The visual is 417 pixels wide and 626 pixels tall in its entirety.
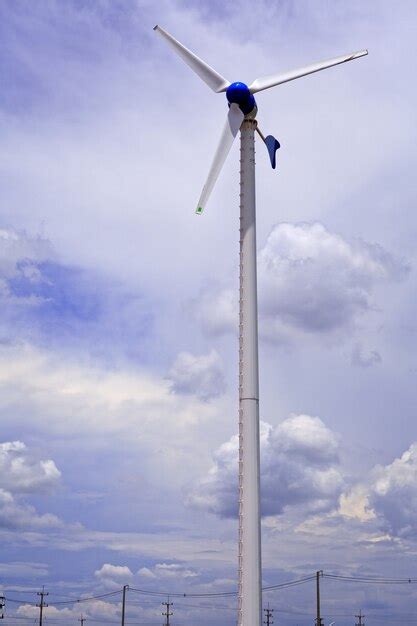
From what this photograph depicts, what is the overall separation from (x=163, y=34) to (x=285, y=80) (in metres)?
12.2

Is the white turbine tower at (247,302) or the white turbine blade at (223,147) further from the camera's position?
the white turbine blade at (223,147)

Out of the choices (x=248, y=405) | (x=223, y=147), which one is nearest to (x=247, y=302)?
(x=248, y=405)

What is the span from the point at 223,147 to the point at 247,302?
43.7 ft

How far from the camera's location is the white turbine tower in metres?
65.1

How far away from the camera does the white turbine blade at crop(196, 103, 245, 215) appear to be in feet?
234

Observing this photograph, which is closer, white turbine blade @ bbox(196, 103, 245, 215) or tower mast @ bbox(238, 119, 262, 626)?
tower mast @ bbox(238, 119, 262, 626)

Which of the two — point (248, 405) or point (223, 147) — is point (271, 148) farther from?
point (248, 405)

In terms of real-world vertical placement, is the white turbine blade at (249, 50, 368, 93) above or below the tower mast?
above

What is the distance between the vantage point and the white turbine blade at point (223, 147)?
→ 71.4m

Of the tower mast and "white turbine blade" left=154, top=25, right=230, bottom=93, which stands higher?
"white turbine blade" left=154, top=25, right=230, bottom=93

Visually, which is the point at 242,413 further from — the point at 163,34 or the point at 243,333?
the point at 163,34

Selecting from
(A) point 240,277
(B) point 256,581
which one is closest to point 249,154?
(A) point 240,277

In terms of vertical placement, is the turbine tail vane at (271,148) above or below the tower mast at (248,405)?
above

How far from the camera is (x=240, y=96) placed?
69.8m
